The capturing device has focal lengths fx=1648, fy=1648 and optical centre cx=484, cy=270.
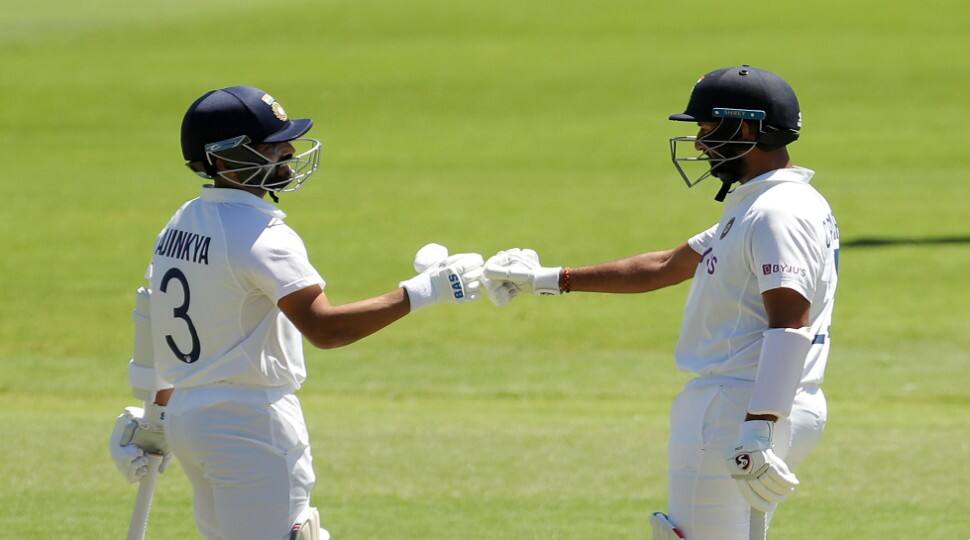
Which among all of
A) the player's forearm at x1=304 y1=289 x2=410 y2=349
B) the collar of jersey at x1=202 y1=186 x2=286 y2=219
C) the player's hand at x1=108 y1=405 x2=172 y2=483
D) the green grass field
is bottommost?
the green grass field

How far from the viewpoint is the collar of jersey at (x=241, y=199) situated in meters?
5.91

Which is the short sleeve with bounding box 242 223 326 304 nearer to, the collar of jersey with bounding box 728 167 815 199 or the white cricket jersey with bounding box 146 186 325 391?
the white cricket jersey with bounding box 146 186 325 391

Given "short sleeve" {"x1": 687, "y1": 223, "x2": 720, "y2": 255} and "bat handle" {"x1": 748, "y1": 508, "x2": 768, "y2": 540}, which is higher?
"short sleeve" {"x1": 687, "y1": 223, "x2": 720, "y2": 255}

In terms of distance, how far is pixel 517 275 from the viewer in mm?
7203

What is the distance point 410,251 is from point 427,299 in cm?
1668

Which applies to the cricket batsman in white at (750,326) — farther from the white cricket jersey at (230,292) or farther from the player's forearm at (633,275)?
the white cricket jersey at (230,292)

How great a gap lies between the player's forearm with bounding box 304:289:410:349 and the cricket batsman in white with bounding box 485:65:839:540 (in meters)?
1.11

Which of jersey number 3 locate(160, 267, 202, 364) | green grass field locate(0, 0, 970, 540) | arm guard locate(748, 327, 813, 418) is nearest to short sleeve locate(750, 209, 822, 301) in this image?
arm guard locate(748, 327, 813, 418)

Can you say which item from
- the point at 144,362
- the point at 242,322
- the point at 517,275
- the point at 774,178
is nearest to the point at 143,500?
the point at 144,362

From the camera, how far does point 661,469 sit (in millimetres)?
10555

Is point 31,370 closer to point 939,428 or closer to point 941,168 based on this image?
point 939,428

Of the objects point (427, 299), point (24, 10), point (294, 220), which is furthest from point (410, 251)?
point (24, 10)

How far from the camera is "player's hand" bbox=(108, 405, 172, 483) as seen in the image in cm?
651

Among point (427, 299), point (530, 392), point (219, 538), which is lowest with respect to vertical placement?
point (530, 392)
